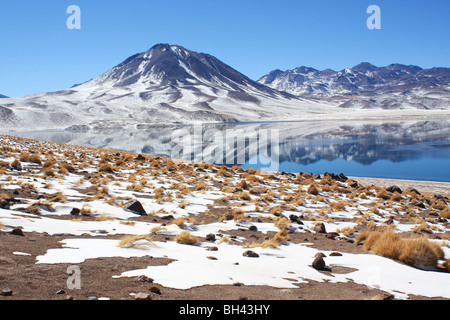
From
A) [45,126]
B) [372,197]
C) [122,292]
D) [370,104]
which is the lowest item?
[372,197]

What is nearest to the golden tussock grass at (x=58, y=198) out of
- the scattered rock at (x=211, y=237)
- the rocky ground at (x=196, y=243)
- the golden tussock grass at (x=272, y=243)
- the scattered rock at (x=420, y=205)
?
the rocky ground at (x=196, y=243)

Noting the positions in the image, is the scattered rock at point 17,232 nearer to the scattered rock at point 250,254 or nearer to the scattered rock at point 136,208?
the scattered rock at point 136,208

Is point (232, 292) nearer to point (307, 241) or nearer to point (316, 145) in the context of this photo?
→ point (307, 241)

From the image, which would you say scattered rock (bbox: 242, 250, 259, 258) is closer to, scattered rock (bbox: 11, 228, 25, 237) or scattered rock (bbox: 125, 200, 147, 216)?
scattered rock (bbox: 11, 228, 25, 237)

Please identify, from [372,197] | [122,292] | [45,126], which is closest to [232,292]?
[122,292]

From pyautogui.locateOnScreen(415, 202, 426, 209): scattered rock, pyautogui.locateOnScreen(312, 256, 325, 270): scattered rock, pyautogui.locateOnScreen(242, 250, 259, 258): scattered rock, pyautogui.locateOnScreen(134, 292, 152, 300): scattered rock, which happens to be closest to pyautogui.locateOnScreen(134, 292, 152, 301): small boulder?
pyautogui.locateOnScreen(134, 292, 152, 300): scattered rock

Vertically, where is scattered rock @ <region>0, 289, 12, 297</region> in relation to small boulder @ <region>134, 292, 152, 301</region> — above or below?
above
